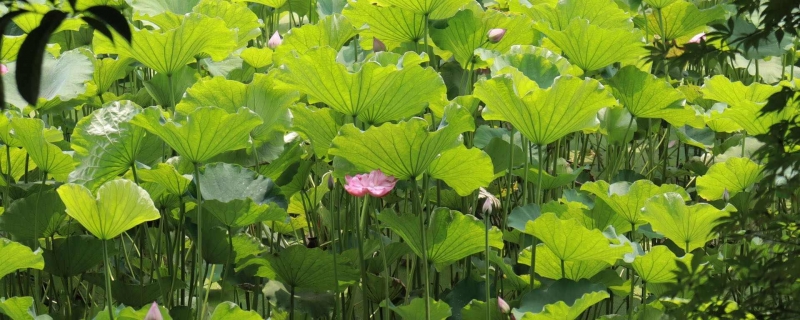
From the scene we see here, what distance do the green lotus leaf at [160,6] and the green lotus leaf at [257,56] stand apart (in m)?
0.23

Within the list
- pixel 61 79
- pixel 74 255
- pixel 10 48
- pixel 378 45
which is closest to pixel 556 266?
pixel 378 45

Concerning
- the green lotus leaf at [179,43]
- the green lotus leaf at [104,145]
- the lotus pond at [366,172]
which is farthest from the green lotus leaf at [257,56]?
the green lotus leaf at [104,145]

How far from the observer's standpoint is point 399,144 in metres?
1.40

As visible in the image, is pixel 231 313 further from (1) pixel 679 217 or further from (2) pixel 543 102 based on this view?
(1) pixel 679 217

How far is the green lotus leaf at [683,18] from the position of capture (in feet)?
6.74

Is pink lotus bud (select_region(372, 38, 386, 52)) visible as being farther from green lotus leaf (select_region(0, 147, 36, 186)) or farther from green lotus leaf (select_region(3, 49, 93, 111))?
green lotus leaf (select_region(0, 147, 36, 186))

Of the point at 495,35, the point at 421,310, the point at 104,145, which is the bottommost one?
the point at 421,310

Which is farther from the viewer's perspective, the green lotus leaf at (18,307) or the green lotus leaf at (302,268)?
the green lotus leaf at (302,268)

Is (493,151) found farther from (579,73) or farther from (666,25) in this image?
(666,25)

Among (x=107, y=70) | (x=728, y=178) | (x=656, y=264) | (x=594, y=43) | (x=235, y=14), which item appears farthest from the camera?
(x=235, y=14)

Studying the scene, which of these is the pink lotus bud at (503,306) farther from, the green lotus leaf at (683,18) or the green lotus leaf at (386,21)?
the green lotus leaf at (683,18)

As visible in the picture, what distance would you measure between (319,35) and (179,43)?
286 mm

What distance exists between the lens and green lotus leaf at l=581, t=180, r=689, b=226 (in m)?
1.52

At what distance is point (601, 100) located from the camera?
4.96 feet
